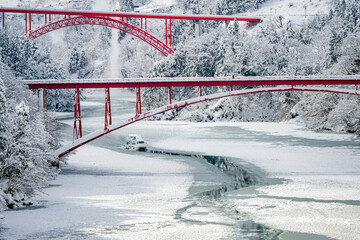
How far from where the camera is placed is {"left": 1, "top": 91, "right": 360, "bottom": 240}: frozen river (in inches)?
872

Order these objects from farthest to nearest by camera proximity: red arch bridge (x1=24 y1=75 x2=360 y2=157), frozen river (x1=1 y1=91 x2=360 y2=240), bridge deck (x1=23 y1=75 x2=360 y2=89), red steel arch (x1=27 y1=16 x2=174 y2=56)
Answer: red steel arch (x1=27 y1=16 x2=174 y2=56)
bridge deck (x1=23 y1=75 x2=360 y2=89)
red arch bridge (x1=24 y1=75 x2=360 y2=157)
frozen river (x1=1 y1=91 x2=360 y2=240)

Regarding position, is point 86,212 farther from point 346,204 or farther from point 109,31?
point 109,31

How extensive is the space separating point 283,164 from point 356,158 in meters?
5.94

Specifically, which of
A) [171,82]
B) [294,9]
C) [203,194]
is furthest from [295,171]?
[294,9]

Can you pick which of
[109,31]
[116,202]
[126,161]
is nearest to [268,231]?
[116,202]

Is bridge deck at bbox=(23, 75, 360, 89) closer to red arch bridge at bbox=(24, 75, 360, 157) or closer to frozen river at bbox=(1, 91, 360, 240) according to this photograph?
red arch bridge at bbox=(24, 75, 360, 157)

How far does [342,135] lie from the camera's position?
180 ft

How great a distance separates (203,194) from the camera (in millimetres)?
28531

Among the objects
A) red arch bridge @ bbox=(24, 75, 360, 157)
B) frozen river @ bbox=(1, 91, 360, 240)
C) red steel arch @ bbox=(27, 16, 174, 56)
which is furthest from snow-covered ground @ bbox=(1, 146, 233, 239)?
red steel arch @ bbox=(27, 16, 174, 56)

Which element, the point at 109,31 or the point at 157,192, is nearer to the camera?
the point at 157,192

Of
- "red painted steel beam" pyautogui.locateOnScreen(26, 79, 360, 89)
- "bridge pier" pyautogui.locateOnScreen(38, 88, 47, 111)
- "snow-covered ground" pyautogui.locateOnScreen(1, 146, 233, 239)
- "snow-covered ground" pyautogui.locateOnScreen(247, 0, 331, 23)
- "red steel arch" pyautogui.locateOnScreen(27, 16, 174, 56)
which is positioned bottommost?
"snow-covered ground" pyautogui.locateOnScreen(1, 146, 233, 239)

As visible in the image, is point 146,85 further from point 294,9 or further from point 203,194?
point 294,9

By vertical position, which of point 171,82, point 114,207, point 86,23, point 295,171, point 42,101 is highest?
point 86,23

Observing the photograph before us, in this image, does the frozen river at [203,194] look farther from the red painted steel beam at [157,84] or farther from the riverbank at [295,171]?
the red painted steel beam at [157,84]
